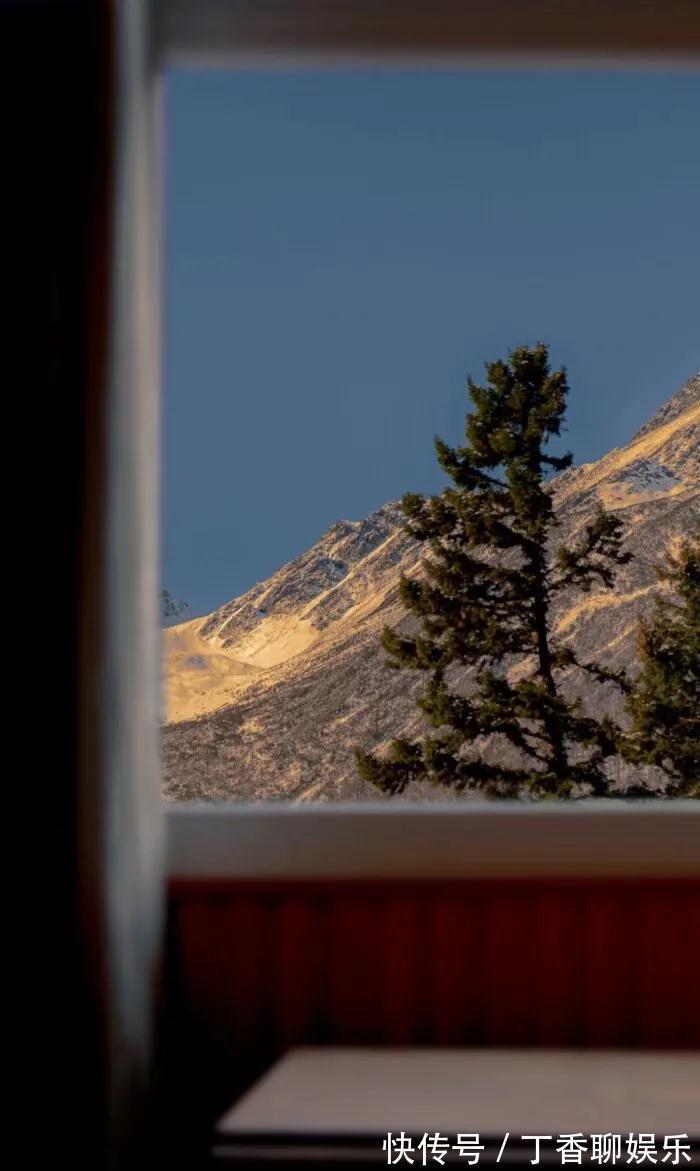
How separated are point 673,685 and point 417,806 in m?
0.99

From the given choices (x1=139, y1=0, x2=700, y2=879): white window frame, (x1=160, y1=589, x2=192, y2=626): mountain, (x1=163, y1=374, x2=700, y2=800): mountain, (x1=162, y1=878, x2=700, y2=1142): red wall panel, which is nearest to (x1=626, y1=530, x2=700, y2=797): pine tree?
(x1=163, y1=374, x2=700, y2=800): mountain

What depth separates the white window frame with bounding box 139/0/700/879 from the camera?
5.46 ft

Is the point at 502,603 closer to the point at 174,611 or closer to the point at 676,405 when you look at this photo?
the point at 676,405

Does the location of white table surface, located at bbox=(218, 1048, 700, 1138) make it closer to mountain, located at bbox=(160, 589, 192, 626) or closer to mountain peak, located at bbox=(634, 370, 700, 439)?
mountain, located at bbox=(160, 589, 192, 626)

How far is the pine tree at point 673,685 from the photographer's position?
240cm

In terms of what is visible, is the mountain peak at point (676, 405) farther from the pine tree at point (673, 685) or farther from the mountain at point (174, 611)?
the mountain at point (174, 611)

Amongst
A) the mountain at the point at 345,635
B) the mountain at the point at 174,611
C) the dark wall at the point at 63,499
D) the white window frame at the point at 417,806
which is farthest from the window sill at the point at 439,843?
the mountain at the point at 345,635

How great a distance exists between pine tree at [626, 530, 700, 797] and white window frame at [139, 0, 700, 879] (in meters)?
0.70

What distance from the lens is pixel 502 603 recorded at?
2523 mm

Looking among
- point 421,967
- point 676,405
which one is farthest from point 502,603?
point 421,967

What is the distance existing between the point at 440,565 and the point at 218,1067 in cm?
125

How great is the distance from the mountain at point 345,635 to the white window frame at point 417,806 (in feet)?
2.16

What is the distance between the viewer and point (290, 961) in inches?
64.7

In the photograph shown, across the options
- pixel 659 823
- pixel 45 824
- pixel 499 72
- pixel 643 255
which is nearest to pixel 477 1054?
pixel 659 823
